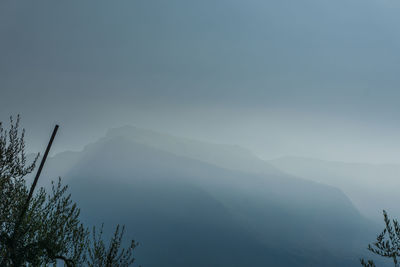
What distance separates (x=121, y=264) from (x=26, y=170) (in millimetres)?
9642

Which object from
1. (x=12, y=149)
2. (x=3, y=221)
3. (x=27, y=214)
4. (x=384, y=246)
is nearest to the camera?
(x=384, y=246)

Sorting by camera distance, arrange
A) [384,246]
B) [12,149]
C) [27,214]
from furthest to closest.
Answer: [12,149] → [27,214] → [384,246]

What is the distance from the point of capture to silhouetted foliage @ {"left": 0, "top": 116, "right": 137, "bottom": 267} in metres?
15.7

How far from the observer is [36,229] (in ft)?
53.9

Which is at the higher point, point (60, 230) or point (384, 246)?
point (384, 246)

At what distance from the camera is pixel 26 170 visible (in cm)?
1902

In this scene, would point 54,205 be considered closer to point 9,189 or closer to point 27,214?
point 27,214

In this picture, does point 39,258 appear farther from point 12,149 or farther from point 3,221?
point 12,149

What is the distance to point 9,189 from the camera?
57.8 feet

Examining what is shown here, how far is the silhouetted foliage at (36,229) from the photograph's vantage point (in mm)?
15680

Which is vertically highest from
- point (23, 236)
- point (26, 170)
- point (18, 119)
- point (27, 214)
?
point (18, 119)

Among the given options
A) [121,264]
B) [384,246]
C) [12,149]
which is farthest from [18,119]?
[384,246]

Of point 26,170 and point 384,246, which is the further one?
point 26,170

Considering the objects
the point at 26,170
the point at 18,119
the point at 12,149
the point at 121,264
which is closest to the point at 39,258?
the point at 121,264
